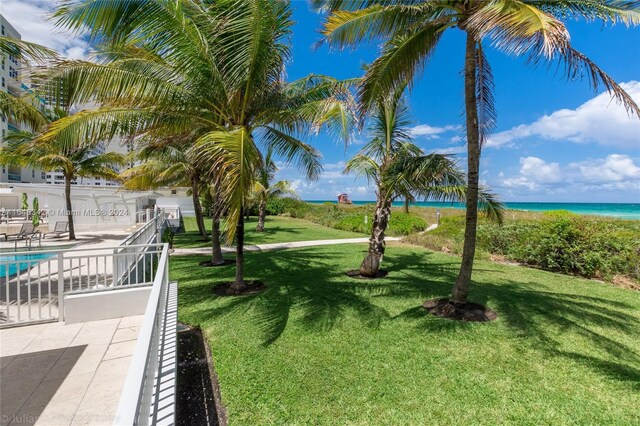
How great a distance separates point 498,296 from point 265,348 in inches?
222

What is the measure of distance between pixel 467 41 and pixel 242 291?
6.88 m

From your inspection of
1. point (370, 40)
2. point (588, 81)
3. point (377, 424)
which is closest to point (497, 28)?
point (588, 81)

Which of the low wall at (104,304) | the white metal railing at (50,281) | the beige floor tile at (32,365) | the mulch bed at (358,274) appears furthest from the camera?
the mulch bed at (358,274)

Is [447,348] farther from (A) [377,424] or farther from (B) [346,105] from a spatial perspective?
(B) [346,105]

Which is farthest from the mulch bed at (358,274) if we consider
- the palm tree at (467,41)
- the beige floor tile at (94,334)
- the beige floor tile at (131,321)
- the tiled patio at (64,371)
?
the beige floor tile at (94,334)

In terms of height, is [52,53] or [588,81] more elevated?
[52,53]

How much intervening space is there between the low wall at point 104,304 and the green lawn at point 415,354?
84 centimetres

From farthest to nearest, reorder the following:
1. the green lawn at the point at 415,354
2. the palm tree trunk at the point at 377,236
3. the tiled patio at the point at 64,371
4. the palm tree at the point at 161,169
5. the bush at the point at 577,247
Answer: the palm tree at the point at 161,169 → the bush at the point at 577,247 → the palm tree trunk at the point at 377,236 → the green lawn at the point at 415,354 → the tiled patio at the point at 64,371

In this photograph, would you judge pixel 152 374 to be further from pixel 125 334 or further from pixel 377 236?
pixel 377 236

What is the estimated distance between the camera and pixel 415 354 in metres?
4.35

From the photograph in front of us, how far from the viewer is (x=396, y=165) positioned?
22.1 ft

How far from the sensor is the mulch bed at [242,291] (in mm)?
6965

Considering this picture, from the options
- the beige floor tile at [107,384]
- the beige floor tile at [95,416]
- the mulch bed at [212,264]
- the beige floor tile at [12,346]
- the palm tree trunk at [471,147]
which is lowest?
the beige floor tile at [95,416]

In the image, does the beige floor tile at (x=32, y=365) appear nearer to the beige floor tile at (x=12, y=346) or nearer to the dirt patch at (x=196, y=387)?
the beige floor tile at (x=12, y=346)
